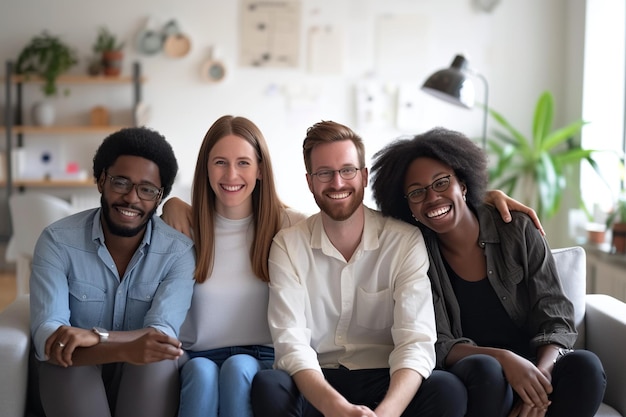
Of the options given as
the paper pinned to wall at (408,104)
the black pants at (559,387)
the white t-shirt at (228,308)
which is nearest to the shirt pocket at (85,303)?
the white t-shirt at (228,308)

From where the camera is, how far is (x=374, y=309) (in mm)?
2205

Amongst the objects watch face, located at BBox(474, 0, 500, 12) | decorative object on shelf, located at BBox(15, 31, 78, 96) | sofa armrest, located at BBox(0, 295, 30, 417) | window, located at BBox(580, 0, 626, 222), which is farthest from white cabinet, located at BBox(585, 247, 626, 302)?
decorative object on shelf, located at BBox(15, 31, 78, 96)

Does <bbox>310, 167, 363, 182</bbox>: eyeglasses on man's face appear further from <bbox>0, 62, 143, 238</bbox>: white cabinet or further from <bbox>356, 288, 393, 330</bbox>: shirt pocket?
<bbox>0, 62, 143, 238</bbox>: white cabinet

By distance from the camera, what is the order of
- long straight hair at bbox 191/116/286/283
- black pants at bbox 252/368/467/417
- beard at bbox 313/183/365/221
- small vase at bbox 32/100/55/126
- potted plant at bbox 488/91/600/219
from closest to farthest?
black pants at bbox 252/368/467/417
beard at bbox 313/183/365/221
long straight hair at bbox 191/116/286/283
potted plant at bbox 488/91/600/219
small vase at bbox 32/100/55/126

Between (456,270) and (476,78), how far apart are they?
11.6 ft

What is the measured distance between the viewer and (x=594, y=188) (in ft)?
16.2

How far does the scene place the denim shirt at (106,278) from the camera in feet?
6.97

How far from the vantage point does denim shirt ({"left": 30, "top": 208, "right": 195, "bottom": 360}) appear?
2.12 meters

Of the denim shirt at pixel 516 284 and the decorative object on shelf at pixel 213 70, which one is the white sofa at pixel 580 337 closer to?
the denim shirt at pixel 516 284

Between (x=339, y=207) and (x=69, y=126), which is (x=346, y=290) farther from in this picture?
(x=69, y=126)

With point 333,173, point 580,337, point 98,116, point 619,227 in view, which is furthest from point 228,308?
point 98,116

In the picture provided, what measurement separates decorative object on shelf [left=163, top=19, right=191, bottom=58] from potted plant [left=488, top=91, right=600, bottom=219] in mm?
2346

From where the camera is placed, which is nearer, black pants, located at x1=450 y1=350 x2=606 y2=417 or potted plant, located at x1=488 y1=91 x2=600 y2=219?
black pants, located at x1=450 y1=350 x2=606 y2=417

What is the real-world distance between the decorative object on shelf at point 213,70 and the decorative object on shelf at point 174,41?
182mm
